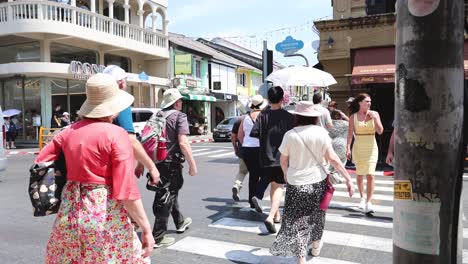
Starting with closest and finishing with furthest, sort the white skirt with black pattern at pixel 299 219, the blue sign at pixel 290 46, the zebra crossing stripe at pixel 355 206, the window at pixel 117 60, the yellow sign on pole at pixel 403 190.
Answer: the yellow sign on pole at pixel 403 190, the white skirt with black pattern at pixel 299 219, the zebra crossing stripe at pixel 355 206, the blue sign at pixel 290 46, the window at pixel 117 60

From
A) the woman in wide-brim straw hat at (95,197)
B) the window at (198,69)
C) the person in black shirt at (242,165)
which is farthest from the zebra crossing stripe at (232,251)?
the window at (198,69)

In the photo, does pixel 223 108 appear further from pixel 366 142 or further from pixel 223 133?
pixel 366 142


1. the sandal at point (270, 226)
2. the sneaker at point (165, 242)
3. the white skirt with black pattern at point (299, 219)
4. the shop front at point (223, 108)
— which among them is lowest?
the sneaker at point (165, 242)

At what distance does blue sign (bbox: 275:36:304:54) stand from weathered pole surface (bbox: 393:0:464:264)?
50.6 feet

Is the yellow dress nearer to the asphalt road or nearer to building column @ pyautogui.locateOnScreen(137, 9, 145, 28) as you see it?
the asphalt road

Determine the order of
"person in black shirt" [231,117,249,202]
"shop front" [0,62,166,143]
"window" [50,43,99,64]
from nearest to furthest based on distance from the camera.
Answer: "person in black shirt" [231,117,249,202]
"shop front" [0,62,166,143]
"window" [50,43,99,64]

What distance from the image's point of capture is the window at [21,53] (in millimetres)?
21453

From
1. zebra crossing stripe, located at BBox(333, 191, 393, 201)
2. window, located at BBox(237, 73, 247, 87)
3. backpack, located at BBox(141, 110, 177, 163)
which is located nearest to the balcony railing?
zebra crossing stripe, located at BBox(333, 191, 393, 201)

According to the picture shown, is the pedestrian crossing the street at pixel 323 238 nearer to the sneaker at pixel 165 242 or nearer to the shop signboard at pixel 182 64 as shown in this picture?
the sneaker at pixel 165 242

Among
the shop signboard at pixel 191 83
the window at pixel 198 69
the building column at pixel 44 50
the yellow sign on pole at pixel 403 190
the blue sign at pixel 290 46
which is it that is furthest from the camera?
the window at pixel 198 69

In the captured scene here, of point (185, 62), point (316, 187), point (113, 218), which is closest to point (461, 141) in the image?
point (113, 218)

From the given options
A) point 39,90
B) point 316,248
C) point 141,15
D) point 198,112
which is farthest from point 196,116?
point 316,248

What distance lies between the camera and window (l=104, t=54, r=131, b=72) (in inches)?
993

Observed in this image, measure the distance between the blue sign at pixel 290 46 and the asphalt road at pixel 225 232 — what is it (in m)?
9.71
